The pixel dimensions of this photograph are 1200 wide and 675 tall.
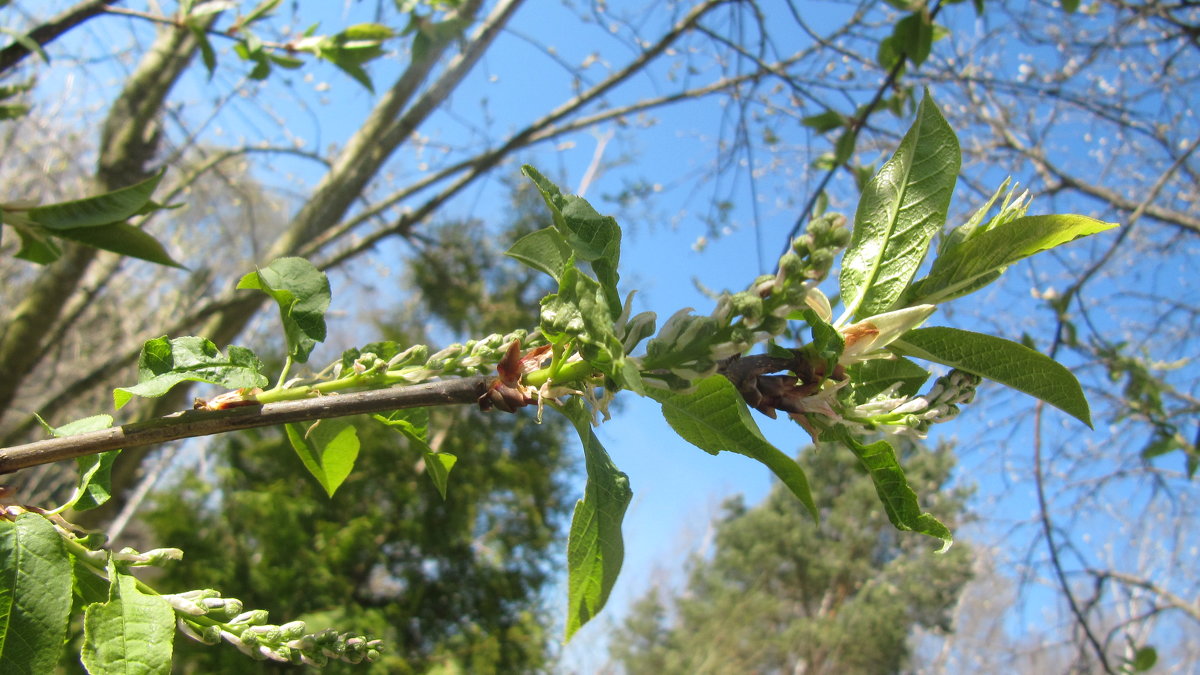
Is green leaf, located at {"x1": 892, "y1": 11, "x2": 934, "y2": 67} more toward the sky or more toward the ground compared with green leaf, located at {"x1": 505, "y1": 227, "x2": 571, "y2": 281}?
more toward the sky

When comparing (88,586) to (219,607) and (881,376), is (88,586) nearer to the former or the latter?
(219,607)

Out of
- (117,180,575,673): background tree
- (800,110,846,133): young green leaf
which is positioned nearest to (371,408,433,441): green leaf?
(800,110,846,133): young green leaf

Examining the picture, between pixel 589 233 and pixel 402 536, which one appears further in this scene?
pixel 402 536

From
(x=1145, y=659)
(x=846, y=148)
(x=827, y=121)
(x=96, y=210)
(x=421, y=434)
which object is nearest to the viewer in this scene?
(x=421, y=434)

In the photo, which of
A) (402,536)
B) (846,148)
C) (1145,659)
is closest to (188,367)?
(846,148)

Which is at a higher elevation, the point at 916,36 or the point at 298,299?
the point at 916,36

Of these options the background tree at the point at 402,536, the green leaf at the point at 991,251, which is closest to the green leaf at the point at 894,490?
the green leaf at the point at 991,251

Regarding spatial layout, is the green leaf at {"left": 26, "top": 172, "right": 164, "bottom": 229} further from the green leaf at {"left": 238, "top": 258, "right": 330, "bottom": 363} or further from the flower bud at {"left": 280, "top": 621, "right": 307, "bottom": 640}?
the flower bud at {"left": 280, "top": 621, "right": 307, "bottom": 640}
